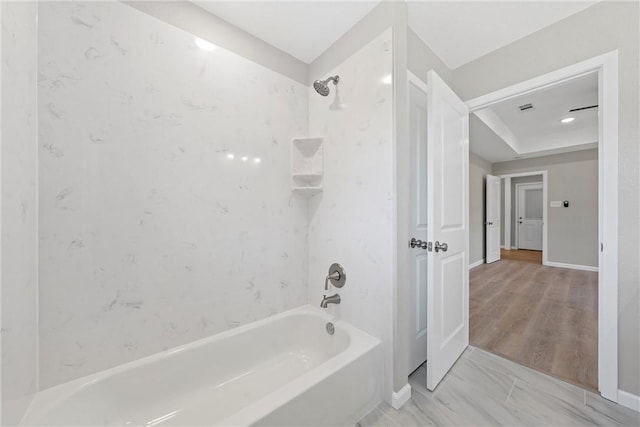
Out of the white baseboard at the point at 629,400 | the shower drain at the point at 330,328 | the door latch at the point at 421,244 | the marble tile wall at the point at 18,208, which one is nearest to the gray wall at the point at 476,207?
the white baseboard at the point at 629,400

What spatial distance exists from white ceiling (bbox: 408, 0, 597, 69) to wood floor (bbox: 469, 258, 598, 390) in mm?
2398

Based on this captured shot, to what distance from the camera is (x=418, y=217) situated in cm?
174

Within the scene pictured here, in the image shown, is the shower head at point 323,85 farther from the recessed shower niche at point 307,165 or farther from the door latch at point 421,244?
the door latch at point 421,244

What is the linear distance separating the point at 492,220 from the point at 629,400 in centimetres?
441

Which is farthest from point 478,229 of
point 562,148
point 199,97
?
point 199,97

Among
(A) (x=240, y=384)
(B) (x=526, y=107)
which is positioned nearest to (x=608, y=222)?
(A) (x=240, y=384)

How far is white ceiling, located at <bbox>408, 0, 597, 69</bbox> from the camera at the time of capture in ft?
4.82

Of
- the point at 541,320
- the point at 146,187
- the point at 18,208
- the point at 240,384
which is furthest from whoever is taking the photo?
the point at 541,320

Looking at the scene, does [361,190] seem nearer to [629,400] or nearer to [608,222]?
[608,222]

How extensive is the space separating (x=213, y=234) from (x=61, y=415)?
964 mm

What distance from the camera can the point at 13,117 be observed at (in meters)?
0.81

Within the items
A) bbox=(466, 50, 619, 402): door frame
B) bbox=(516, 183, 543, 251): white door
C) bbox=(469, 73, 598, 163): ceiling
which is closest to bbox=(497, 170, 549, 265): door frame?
bbox=(469, 73, 598, 163): ceiling

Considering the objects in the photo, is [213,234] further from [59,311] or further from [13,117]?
[13,117]

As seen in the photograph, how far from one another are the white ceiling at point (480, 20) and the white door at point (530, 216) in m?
6.58
